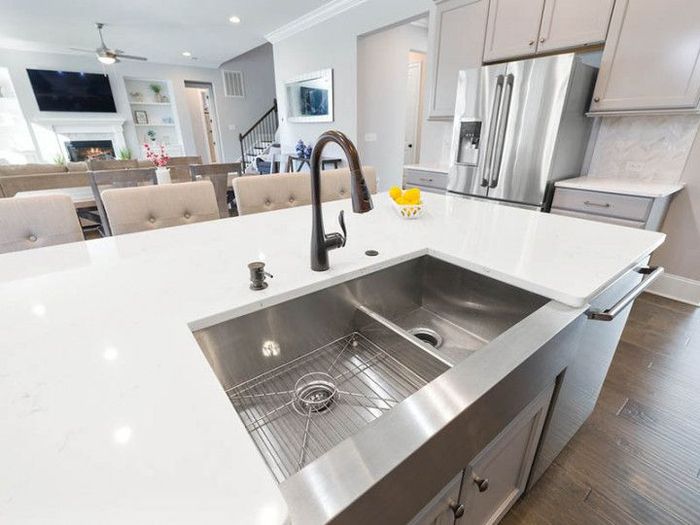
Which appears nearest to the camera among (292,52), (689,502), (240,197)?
(689,502)

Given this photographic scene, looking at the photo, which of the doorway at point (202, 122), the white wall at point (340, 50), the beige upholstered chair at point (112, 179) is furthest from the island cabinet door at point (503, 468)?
the doorway at point (202, 122)

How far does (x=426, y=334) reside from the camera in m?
1.14

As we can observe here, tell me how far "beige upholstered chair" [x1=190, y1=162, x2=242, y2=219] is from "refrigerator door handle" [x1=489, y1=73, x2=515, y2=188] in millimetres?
2269

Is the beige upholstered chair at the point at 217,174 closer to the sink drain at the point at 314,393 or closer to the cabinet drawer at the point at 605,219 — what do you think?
the sink drain at the point at 314,393

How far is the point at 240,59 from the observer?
802cm

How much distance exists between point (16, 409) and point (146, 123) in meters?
9.06

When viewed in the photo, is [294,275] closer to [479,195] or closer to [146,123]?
[479,195]

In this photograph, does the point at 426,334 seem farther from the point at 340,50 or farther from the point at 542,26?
the point at 340,50

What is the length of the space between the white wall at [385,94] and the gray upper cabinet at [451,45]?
4.31ft

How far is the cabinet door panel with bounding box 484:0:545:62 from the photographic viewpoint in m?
2.51

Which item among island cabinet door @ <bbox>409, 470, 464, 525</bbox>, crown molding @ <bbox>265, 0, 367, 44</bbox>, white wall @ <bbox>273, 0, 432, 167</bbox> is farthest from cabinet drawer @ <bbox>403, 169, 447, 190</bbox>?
island cabinet door @ <bbox>409, 470, 464, 525</bbox>

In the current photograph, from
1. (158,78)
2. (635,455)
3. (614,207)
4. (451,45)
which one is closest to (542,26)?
(451,45)

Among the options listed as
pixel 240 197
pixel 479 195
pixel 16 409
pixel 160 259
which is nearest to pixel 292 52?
pixel 479 195

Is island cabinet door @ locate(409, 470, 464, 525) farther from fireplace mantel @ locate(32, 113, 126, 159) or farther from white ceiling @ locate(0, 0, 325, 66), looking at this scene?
fireplace mantel @ locate(32, 113, 126, 159)
